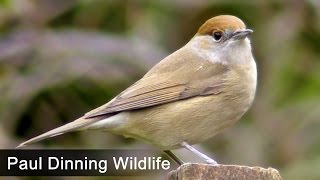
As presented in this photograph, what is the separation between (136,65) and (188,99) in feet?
4.29

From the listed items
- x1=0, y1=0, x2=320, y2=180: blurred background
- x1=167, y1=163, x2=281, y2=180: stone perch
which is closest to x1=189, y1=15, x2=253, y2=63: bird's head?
x1=0, y1=0, x2=320, y2=180: blurred background

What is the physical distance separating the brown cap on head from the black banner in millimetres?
989

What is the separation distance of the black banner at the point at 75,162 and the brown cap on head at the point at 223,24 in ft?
3.25

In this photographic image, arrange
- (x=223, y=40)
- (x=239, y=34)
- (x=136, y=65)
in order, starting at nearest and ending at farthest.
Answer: (x=239, y=34)
(x=223, y=40)
(x=136, y=65)

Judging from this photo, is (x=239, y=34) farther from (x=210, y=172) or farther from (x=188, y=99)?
(x=210, y=172)

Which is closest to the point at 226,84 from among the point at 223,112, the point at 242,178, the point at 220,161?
the point at 223,112

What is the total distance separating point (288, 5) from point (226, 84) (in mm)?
1794

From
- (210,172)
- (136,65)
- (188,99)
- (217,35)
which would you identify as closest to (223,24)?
(217,35)

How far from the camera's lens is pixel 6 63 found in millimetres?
7648

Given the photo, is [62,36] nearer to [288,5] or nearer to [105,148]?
[105,148]

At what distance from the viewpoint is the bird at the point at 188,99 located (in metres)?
6.30

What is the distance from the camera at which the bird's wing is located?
6.33 meters

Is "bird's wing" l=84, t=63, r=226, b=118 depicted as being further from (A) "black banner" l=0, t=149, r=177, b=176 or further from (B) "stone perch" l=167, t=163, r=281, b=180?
(B) "stone perch" l=167, t=163, r=281, b=180

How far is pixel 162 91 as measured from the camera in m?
6.48
